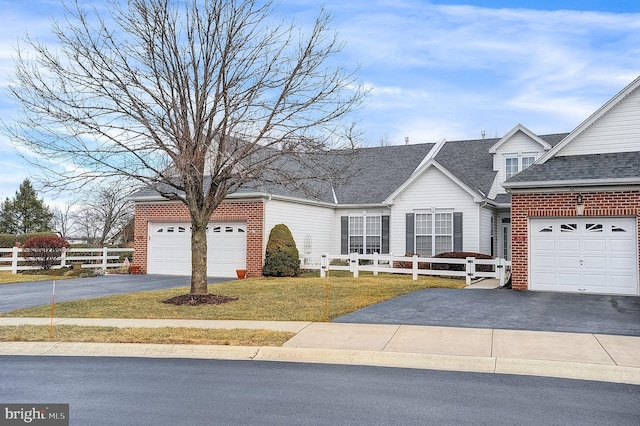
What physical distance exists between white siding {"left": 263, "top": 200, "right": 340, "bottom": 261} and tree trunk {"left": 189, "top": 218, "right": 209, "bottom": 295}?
24.2 feet

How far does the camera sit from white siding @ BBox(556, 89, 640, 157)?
17.4 meters

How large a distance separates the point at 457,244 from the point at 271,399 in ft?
59.6

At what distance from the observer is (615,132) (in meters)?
17.8

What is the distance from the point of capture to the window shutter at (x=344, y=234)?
28.3 m


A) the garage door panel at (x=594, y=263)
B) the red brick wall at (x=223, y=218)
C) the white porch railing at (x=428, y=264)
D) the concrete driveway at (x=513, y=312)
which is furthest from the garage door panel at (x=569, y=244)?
the red brick wall at (x=223, y=218)

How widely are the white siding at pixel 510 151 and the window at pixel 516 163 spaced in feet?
0.46

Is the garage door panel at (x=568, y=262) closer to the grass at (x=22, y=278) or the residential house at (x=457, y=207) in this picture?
the residential house at (x=457, y=207)

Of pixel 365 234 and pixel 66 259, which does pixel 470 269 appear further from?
pixel 66 259

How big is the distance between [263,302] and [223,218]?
9.41m

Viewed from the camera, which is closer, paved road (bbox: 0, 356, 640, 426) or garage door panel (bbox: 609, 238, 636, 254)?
paved road (bbox: 0, 356, 640, 426)

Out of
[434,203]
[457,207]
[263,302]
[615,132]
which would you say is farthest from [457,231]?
[263,302]

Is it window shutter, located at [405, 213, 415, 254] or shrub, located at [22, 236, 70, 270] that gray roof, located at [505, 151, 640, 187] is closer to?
window shutter, located at [405, 213, 415, 254]

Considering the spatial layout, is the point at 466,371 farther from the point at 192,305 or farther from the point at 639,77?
the point at 639,77

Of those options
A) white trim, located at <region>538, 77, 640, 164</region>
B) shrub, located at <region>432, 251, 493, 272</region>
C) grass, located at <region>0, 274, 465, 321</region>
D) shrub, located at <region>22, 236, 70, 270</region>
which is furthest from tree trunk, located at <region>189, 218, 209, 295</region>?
shrub, located at <region>22, 236, 70, 270</region>
